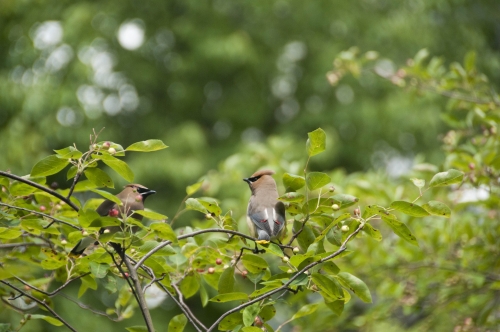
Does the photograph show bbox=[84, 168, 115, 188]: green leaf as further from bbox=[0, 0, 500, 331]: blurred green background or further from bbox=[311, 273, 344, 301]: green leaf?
bbox=[0, 0, 500, 331]: blurred green background

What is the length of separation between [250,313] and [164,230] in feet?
1.29

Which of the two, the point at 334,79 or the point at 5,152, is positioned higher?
the point at 334,79

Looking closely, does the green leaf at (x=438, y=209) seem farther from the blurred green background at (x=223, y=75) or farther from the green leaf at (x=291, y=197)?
the blurred green background at (x=223, y=75)

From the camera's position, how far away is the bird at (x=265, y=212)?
2.66 meters

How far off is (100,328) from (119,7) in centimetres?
545

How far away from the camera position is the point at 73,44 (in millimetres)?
10281

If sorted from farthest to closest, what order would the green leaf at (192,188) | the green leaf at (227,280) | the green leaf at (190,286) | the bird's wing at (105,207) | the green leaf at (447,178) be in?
the bird's wing at (105,207), the green leaf at (192,188), the green leaf at (190,286), the green leaf at (227,280), the green leaf at (447,178)

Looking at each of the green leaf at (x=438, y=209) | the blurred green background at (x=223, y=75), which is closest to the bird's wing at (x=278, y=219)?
the green leaf at (x=438, y=209)

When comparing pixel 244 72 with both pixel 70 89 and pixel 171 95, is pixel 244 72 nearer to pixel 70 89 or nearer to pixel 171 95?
pixel 171 95

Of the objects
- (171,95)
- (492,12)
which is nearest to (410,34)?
(492,12)

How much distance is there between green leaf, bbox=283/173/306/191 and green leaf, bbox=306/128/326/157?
130 mm

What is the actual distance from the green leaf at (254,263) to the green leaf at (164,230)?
1.09 ft

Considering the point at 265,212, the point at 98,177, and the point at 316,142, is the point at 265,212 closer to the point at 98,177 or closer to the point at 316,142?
the point at 316,142

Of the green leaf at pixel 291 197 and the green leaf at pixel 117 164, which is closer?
the green leaf at pixel 117 164
